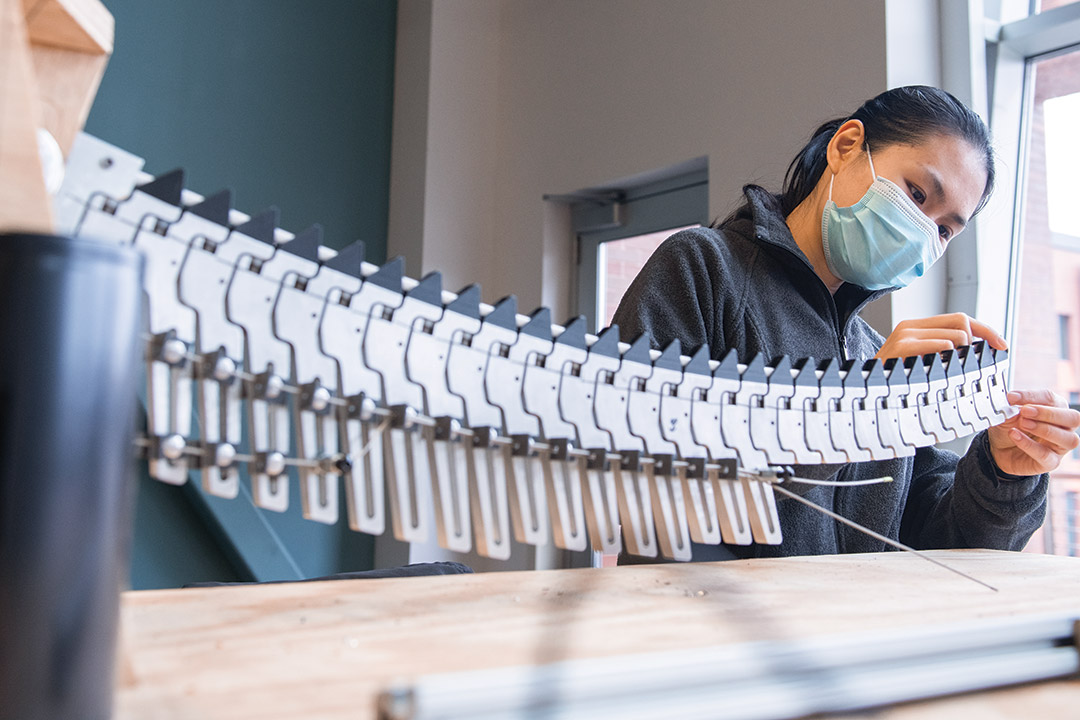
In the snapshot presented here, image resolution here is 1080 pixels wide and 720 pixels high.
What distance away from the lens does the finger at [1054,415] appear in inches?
51.9

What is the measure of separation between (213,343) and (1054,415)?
49.4 inches

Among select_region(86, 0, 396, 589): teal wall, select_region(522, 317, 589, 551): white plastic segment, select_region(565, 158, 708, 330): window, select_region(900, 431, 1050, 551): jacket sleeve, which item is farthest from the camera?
select_region(565, 158, 708, 330): window

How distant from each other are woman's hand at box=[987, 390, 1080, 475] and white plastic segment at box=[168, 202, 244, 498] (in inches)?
47.3

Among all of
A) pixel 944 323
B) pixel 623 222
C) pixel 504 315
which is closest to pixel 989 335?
pixel 944 323

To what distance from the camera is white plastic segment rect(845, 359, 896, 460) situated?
1.07m

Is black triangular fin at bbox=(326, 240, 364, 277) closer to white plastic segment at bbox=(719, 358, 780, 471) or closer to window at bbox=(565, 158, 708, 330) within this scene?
white plastic segment at bbox=(719, 358, 780, 471)

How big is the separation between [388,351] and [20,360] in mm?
353

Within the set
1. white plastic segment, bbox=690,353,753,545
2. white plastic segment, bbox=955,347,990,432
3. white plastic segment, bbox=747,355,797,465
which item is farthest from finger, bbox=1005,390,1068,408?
white plastic segment, bbox=690,353,753,545

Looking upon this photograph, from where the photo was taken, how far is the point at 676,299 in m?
1.37

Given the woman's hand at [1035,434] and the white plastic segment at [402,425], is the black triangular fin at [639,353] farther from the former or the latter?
the woman's hand at [1035,434]

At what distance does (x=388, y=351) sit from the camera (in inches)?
27.1

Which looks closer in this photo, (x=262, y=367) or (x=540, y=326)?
(x=262, y=367)

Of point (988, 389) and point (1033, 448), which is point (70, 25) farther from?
point (1033, 448)

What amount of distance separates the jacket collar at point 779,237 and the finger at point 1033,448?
375 mm
